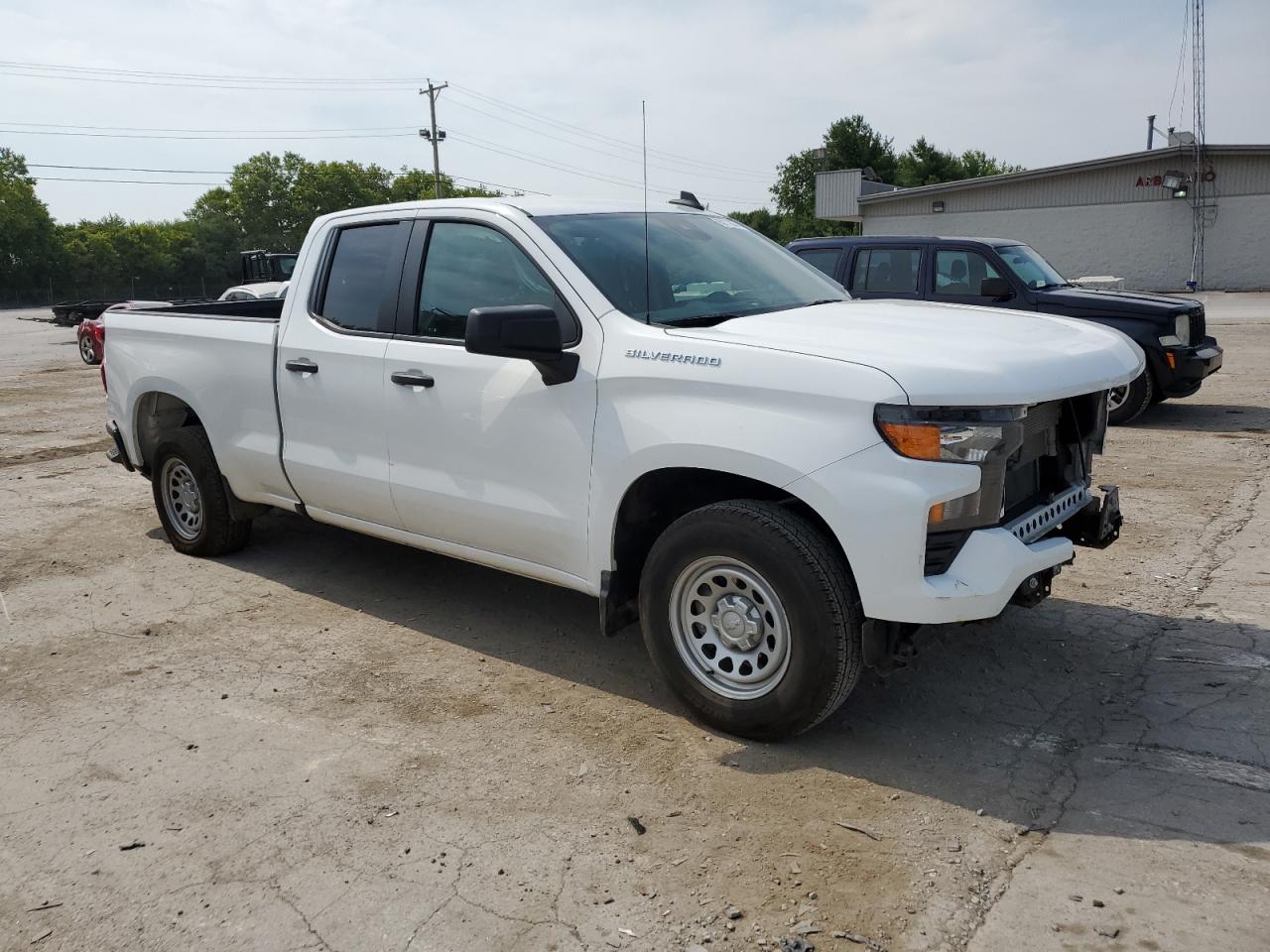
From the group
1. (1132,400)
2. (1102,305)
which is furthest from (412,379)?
(1132,400)

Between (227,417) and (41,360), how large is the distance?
63.6 ft

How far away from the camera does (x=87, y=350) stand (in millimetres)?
20812

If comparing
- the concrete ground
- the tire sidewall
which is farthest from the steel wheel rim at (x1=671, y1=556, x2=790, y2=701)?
the tire sidewall

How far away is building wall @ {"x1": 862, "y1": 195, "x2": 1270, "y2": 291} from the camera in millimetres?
33781

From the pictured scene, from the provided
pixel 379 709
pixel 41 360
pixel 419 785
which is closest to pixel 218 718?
pixel 379 709

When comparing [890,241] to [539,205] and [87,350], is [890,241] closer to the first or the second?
[539,205]

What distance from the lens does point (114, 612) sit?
18.1ft

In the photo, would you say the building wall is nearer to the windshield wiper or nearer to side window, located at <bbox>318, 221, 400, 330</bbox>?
side window, located at <bbox>318, 221, 400, 330</bbox>

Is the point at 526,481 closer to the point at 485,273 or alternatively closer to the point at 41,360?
the point at 485,273

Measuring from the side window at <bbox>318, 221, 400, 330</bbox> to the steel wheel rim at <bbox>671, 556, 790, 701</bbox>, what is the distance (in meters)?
2.08

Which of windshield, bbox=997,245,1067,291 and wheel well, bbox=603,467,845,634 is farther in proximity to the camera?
windshield, bbox=997,245,1067,291

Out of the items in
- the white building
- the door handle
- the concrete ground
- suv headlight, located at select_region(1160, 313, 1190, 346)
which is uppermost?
the white building

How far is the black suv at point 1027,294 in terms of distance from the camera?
33.0ft

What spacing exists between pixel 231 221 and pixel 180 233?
5293 millimetres
